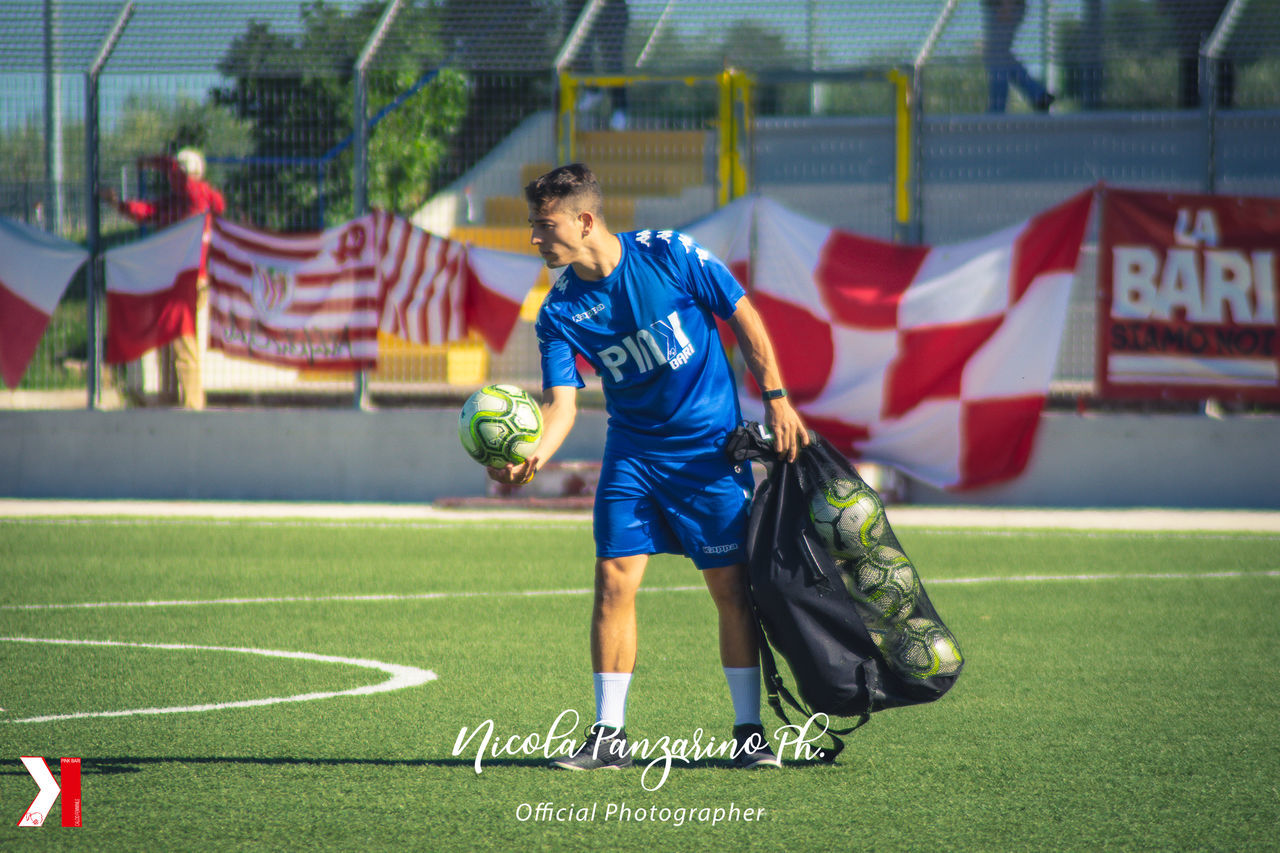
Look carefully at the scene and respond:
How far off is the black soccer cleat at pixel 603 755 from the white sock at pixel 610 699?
1.4 inches

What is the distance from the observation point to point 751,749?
5.18 metres

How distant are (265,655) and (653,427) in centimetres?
274

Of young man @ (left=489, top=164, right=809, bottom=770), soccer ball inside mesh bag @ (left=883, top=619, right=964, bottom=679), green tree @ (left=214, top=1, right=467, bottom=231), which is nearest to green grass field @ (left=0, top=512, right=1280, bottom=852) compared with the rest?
soccer ball inside mesh bag @ (left=883, top=619, right=964, bottom=679)

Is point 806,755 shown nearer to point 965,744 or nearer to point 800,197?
point 965,744

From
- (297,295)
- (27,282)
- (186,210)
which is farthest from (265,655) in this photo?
(27,282)

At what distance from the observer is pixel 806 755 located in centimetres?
527

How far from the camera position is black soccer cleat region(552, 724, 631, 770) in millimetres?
5121

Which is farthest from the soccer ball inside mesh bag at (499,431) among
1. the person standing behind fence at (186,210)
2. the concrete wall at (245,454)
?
the person standing behind fence at (186,210)

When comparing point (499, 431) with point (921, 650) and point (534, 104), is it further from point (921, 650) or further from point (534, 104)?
point (534, 104)

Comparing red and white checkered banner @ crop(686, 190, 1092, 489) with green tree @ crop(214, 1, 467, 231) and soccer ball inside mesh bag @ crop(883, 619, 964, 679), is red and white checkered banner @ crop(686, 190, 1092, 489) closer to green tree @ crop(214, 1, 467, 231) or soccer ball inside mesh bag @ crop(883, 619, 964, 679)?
green tree @ crop(214, 1, 467, 231)

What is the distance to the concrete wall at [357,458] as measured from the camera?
12953 mm

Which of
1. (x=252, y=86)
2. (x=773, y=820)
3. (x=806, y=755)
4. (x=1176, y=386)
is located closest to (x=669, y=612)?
(x=806, y=755)

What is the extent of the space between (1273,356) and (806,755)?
8964 millimetres

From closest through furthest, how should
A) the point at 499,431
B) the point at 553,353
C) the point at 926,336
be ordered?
the point at 499,431
the point at 553,353
the point at 926,336
